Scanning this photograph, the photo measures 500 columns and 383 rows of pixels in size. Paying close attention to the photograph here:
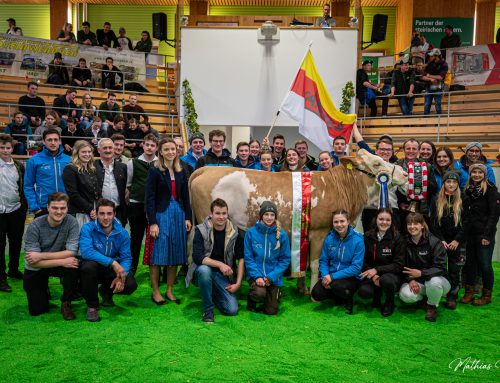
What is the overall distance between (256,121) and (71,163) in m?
8.54

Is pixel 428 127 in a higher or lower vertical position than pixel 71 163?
higher

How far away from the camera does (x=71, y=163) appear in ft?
18.0

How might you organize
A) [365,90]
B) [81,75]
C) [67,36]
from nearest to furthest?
1. [365,90]
2. [81,75]
3. [67,36]

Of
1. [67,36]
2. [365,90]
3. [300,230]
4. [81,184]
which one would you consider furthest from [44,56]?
[300,230]

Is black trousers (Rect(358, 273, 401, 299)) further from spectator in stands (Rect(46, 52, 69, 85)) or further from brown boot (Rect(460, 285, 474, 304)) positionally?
spectator in stands (Rect(46, 52, 69, 85))

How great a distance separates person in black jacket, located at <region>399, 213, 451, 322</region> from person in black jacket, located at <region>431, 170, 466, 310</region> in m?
0.23

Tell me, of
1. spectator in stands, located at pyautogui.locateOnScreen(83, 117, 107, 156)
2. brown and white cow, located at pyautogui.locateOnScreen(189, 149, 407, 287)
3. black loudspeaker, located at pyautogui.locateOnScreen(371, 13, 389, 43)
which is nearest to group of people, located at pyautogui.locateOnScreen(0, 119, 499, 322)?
brown and white cow, located at pyautogui.locateOnScreen(189, 149, 407, 287)

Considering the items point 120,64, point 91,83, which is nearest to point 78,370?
point 91,83

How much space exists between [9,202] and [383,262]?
15.0ft

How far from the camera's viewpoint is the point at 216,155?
6410 mm

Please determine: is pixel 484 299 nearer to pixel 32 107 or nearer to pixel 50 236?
pixel 50 236

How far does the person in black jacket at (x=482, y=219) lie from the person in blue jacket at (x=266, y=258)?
2273 millimetres

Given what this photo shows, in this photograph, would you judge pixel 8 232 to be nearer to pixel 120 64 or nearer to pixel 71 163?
pixel 71 163

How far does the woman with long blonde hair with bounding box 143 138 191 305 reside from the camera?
5336 millimetres
